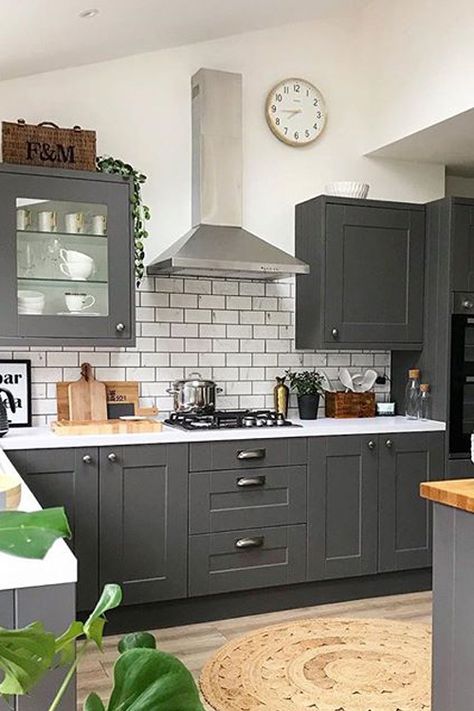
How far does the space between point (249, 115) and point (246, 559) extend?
8.05ft

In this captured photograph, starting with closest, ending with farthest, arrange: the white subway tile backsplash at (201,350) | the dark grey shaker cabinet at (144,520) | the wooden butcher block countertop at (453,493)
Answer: the wooden butcher block countertop at (453,493) < the dark grey shaker cabinet at (144,520) < the white subway tile backsplash at (201,350)

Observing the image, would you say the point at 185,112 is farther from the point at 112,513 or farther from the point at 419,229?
the point at 112,513

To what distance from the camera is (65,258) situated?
148 inches

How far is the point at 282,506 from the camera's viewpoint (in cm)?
390

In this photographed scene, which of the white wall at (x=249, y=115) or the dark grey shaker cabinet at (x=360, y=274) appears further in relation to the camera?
the dark grey shaker cabinet at (x=360, y=274)

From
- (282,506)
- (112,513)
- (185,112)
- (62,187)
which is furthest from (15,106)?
(282,506)

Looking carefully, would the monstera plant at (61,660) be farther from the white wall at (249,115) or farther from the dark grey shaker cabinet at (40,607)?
the white wall at (249,115)

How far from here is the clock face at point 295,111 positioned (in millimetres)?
4457

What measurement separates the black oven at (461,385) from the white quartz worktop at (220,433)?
105 millimetres

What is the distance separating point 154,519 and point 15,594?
230cm

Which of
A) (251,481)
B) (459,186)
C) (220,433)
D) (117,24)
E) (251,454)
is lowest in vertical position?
(251,481)

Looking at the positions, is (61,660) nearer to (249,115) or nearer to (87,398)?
(87,398)

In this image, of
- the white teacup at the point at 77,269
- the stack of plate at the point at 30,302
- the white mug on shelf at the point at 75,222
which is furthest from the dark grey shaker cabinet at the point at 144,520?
the white mug on shelf at the point at 75,222

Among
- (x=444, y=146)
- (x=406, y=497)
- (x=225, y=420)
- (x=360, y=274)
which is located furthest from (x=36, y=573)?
(x=444, y=146)
